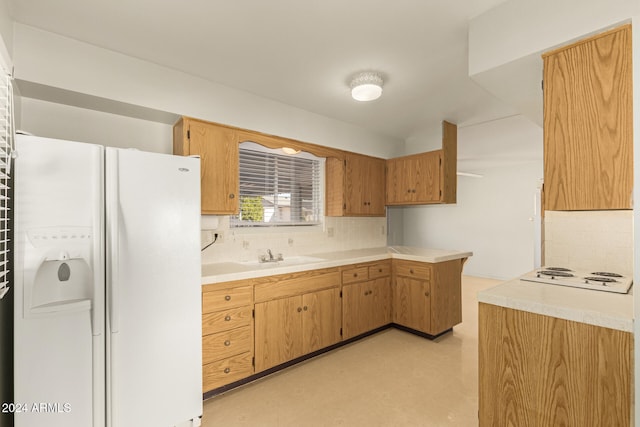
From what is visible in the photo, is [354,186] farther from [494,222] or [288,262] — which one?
[494,222]

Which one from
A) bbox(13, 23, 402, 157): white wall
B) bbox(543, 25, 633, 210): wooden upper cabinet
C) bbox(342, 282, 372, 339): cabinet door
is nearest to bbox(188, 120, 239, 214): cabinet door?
bbox(13, 23, 402, 157): white wall

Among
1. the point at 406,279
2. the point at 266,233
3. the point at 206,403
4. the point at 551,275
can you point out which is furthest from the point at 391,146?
the point at 206,403

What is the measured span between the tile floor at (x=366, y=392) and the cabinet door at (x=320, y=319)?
5.8 inches

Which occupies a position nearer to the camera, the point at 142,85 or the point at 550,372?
the point at 550,372

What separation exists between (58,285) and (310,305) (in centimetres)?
183

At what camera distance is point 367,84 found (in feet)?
7.81

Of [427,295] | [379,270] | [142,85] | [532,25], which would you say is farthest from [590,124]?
[142,85]

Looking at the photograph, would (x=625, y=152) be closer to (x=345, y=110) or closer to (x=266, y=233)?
(x=345, y=110)

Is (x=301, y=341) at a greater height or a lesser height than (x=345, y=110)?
lesser

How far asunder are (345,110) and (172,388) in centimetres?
280

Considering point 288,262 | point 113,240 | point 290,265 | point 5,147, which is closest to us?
point 5,147

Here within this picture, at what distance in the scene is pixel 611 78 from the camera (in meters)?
1.37

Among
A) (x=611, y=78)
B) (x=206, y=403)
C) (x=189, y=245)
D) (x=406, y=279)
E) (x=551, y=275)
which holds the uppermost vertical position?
(x=611, y=78)

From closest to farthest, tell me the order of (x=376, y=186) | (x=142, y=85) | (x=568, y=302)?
(x=568, y=302) < (x=142, y=85) < (x=376, y=186)
